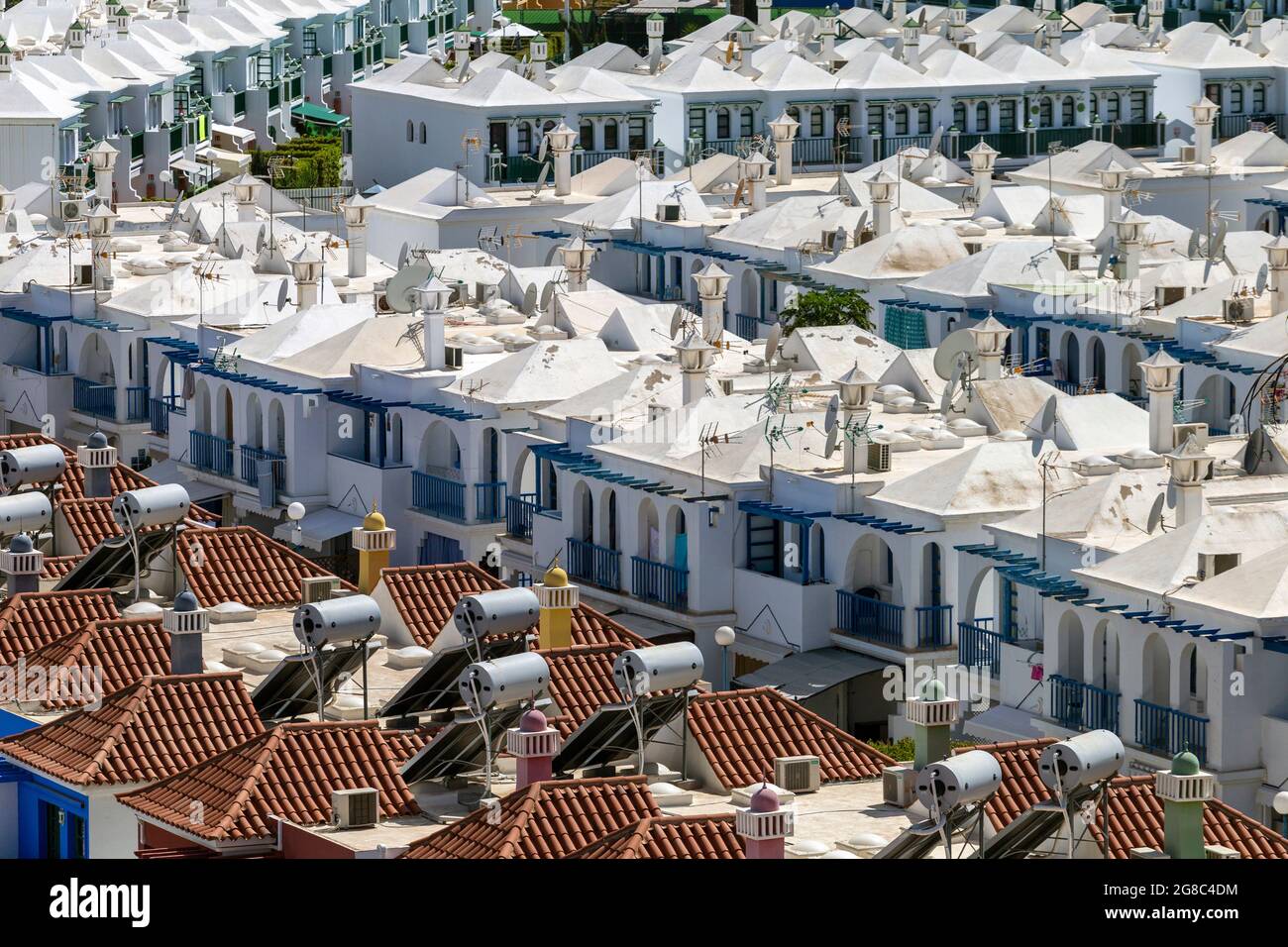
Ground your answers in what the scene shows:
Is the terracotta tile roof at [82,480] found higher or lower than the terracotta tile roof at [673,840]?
lower

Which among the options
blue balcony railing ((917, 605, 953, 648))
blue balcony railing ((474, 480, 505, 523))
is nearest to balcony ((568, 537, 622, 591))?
blue balcony railing ((474, 480, 505, 523))

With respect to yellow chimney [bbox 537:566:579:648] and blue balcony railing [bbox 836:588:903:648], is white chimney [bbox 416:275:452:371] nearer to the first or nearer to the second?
blue balcony railing [bbox 836:588:903:648]

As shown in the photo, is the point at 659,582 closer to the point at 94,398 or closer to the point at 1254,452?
the point at 1254,452

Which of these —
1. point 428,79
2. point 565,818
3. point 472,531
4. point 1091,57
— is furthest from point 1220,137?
point 565,818

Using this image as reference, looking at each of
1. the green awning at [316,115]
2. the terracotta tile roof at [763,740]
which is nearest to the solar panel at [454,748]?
the terracotta tile roof at [763,740]

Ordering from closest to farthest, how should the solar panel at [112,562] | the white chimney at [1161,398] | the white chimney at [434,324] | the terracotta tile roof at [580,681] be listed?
the terracotta tile roof at [580,681] < the solar panel at [112,562] < the white chimney at [1161,398] < the white chimney at [434,324]

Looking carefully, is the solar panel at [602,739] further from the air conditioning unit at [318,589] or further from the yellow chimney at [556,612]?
the air conditioning unit at [318,589]
